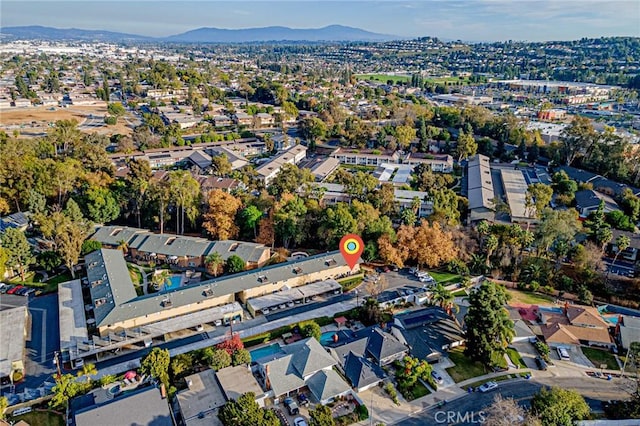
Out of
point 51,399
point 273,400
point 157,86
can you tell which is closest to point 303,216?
point 273,400

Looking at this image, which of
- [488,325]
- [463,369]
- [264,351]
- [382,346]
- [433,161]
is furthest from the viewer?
[433,161]

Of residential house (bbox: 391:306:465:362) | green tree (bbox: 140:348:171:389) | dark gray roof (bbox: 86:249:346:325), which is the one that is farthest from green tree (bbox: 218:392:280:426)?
dark gray roof (bbox: 86:249:346:325)

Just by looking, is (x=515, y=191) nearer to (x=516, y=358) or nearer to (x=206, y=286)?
(x=516, y=358)

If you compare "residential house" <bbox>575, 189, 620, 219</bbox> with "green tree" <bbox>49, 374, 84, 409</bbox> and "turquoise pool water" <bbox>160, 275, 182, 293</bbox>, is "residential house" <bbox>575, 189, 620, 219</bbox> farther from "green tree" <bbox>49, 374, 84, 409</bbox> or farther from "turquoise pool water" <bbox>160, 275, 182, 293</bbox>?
"green tree" <bbox>49, 374, 84, 409</bbox>

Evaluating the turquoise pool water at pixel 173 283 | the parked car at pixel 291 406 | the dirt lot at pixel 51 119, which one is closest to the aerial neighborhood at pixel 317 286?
the parked car at pixel 291 406

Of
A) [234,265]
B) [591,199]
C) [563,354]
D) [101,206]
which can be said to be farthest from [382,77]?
[563,354]

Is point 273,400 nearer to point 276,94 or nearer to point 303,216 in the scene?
point 303,216
